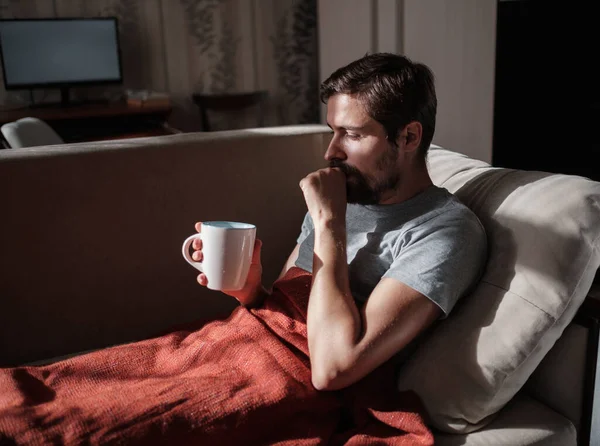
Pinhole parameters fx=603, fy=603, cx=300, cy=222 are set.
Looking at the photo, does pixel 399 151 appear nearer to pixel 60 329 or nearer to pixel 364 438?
pixel 364 438

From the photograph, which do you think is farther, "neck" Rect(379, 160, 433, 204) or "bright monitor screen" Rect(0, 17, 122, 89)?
"bright monitor screen" Rect(0, 17, 122, 89)

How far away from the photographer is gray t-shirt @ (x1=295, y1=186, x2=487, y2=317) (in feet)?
3.37

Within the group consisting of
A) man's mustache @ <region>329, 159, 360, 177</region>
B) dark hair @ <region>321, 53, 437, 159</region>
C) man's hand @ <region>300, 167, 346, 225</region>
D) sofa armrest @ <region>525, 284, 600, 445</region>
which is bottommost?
sofa armrest @ <region>525, 284, 600, 445</region>

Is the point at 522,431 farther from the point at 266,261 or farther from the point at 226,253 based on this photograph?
the point at 266,261

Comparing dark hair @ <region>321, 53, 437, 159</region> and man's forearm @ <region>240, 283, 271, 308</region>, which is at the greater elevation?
dark hair @ <region>321, 53, 437, 159</region>

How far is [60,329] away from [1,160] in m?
0.44

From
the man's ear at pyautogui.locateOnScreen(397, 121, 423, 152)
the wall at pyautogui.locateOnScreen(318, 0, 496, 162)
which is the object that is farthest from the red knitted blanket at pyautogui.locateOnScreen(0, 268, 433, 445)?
the wall at pyautogui.locateOnScreen(318, 0, 496, 162)

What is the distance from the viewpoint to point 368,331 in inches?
39.2

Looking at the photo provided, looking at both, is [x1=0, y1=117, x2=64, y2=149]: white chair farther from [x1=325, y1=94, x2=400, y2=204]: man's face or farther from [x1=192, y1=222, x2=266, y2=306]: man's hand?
[x1=325, y1=94, x2=400, y2=204]: man's face

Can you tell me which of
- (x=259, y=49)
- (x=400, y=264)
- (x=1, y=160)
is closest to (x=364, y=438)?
(x=400, y=264)

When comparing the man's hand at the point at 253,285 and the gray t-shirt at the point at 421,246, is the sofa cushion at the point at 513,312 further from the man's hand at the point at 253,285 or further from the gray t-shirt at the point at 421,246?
the man's hand at the point at 253,285

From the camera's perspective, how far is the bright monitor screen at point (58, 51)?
152 inches

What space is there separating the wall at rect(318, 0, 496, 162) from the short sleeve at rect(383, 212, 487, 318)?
7.43ft

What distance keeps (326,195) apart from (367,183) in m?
0.09
